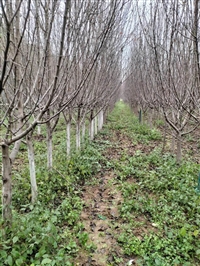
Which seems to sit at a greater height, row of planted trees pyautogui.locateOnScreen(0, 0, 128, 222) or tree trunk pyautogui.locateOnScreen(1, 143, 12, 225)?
row of planted trees pyautogui.locateOnScreen(0, 0, 128, 222)

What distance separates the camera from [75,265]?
7.52 ft

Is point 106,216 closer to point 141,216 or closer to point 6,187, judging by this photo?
point 141,216

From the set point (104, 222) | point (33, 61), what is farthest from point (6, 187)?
point (33, 61)

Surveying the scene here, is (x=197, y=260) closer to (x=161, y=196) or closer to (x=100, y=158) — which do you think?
(x=161, y=196)

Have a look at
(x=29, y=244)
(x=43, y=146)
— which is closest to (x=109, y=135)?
(x=43, y=146)

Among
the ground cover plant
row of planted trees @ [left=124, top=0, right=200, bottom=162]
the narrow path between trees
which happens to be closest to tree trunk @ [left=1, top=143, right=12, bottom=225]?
the ground cover plant

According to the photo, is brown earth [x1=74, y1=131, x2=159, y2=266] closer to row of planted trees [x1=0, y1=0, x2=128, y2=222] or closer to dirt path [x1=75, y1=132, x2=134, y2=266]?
dirt path [x1=75, y1=132, x2=134, y2=266]

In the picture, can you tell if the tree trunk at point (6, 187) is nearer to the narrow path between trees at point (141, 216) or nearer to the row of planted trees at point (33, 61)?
the row of planted trees at point (33, 61)

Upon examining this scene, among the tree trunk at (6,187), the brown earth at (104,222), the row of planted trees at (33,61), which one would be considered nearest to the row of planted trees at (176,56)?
the row of planted trees at (33,61)

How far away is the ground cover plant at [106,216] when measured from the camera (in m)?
2.30

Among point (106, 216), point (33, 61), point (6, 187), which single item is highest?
point (33, 61)

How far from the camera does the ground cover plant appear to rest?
2299 mm

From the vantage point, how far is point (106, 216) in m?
3.31

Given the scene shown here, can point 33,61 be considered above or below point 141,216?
above
